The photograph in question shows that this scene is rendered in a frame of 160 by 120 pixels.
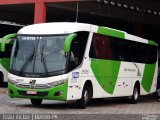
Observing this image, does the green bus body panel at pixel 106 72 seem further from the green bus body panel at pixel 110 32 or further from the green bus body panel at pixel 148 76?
the green bus body panel at pixel 148 76

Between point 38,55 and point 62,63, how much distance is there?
91cm

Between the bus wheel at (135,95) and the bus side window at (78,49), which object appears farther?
the bus wheel at (135,95)

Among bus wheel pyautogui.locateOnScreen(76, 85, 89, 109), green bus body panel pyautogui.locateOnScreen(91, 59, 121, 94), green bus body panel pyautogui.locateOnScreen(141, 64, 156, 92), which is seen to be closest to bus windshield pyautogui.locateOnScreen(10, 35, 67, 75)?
bus wheel pyautogui.locateOnScreen(76, 85, 89, 109)

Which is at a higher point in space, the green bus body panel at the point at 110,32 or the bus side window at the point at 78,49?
the green bus body panel at the point at 110,32

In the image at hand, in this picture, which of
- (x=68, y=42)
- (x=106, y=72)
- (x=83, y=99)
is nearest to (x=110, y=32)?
(x=106, y=72)

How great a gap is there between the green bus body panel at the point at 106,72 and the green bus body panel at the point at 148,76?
3.94 meters

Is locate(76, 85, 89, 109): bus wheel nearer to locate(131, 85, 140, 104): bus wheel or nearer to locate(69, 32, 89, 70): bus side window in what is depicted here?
locate(69, 32, 89, 70): bus side window

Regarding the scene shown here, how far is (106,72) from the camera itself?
19906 millimetres

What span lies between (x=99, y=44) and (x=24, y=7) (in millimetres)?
18422

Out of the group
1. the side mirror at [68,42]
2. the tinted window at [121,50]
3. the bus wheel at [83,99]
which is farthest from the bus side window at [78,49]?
the bus wheel at [83,99]

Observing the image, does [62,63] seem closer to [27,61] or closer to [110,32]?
[27,61]

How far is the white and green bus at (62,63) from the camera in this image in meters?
16.8

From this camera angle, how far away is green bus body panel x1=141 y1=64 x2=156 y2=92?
24.7 m

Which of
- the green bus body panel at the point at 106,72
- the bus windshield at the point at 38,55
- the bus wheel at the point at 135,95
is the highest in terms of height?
the bus windshield at the point at 38,55
